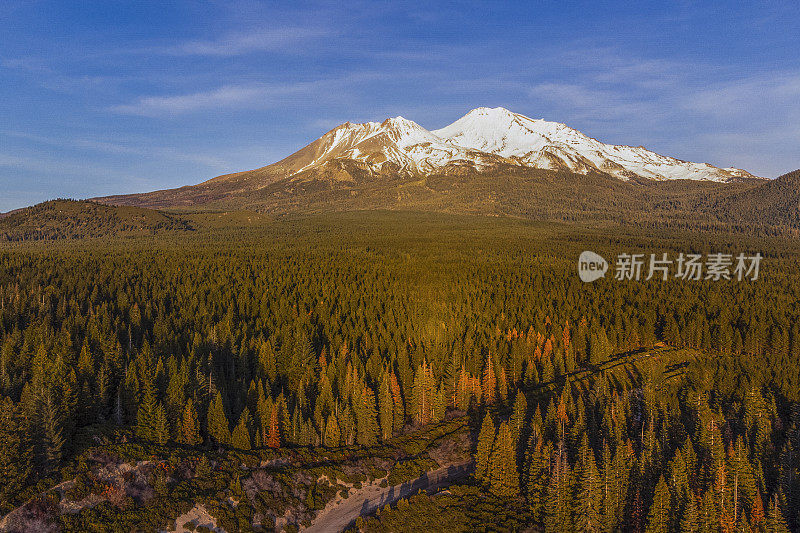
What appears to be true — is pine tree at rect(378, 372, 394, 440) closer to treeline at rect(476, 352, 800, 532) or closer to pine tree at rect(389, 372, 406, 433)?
pine tree at rect(389, 372, 406, 433)

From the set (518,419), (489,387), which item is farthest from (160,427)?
(489,387)

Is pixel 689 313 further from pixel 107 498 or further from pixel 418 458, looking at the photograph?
pixel 107 498

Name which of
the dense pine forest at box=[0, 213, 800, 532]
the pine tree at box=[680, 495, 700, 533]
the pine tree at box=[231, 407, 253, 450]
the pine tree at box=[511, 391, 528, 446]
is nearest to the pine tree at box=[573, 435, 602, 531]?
the dense pine forest at box=[0, 213, 800, 532]

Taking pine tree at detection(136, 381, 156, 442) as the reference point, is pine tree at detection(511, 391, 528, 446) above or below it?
below

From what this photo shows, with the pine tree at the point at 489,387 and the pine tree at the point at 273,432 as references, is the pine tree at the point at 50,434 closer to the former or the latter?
the pine tree at the point at 273,432

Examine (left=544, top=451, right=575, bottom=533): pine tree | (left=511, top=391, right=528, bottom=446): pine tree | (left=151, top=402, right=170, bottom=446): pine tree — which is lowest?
(left=544, top=451, right=575, bottom=533): pine tree
